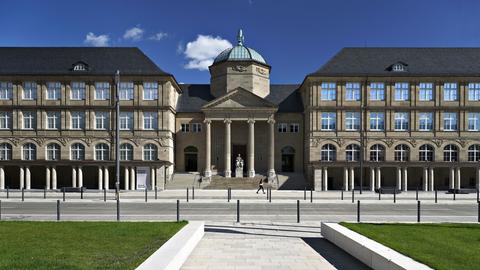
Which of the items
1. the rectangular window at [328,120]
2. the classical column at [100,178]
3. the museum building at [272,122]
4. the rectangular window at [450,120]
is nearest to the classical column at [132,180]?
the museum building at [272,122]

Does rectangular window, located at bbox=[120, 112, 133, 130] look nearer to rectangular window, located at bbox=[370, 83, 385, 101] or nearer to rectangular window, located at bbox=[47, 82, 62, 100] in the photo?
rectangular window, located at bbox=[47, 82, 62, 100]

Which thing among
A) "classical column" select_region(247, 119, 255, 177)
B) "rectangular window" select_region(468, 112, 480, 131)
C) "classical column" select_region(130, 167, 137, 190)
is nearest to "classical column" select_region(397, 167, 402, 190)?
"rectangular window" select_region(468, 112, 480, 131)

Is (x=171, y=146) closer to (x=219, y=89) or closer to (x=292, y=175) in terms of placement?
(x=219, y=89)

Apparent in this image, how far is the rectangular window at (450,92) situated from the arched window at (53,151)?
4420 centimetres

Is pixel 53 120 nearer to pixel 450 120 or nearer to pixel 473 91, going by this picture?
pixel 450 120

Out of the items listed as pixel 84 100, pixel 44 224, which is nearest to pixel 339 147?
pixel 84 100

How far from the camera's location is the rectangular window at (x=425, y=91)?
48.4m

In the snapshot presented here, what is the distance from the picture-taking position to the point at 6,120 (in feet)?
161

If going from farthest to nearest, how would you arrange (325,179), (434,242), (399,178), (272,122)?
(272,122), (325,179), (399,178), (434,242)

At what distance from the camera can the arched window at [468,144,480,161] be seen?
4847cm

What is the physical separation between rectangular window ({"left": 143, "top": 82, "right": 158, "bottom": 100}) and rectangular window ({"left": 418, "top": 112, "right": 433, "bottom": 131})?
30.2 meters

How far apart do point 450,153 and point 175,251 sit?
152ft

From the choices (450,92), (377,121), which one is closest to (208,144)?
(377,121)

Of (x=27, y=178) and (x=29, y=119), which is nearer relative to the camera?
(x=27, y=178)
